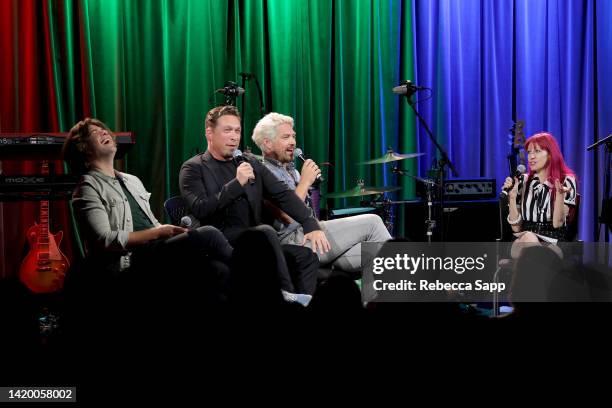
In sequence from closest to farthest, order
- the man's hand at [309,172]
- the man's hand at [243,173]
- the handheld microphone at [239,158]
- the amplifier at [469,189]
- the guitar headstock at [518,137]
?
1. the man's hand at [243,173]
2. the handheld microphone at [239,158]
3. the man's hand at [309,172]
4. the guitar headstock at [518,137]
5. the amplifier at [469,189]

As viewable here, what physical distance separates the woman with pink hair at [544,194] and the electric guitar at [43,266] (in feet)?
8.44

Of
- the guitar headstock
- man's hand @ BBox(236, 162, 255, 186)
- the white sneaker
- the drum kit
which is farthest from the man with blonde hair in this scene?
the guitar headstock

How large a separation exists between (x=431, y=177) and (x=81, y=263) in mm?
2687

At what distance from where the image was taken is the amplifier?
12.9 ft

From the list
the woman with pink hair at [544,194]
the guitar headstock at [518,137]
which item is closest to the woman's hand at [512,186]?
the woman with pink hair at [544,194]

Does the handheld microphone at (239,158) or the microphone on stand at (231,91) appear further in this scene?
the microphone on stand at (231,91)

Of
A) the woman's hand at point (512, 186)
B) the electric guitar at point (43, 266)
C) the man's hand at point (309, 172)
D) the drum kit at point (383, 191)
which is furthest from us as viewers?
the drum kit at point (383, 191)

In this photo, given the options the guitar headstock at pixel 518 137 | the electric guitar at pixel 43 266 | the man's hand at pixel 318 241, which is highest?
the guitar headstock at pixel 518 137

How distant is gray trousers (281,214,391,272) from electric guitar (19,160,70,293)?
1.36 m

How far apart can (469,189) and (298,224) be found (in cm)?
166

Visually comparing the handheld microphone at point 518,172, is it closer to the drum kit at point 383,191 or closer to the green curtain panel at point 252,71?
the drum kit at point 383,191

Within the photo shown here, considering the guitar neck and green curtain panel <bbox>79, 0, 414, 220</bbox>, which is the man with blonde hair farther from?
green curtain panel <bbox>79, 0, 414, 220</bbox>

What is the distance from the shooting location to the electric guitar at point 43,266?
3.19 m

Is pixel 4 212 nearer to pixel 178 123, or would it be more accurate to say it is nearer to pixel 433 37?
pixel 178 123
